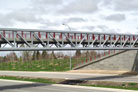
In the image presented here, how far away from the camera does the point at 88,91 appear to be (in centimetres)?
2850

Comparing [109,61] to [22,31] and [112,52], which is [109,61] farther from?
[22,31]

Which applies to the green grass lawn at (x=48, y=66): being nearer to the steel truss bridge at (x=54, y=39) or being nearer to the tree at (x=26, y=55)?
the steel truss bridge at (x=54, y=39)

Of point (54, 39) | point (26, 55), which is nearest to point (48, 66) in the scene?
point (54, 39)

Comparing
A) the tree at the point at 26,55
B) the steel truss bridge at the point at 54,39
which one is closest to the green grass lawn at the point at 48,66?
the steel truss bridge at the point at 54,39

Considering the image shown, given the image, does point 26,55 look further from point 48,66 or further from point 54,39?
point 54,39

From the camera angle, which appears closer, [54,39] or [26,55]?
[54,39]

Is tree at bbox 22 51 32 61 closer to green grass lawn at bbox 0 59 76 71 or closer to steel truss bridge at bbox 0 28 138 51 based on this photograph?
green grass lawn at bbox 0 59 76 71

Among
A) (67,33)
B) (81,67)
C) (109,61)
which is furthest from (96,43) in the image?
(81,67)

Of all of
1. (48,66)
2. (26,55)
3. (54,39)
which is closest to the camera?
(54,39)

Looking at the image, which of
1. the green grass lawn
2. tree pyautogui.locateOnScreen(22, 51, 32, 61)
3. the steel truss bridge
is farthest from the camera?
tree pyautogui.locateOnScreen(22, 51, 32, 61)

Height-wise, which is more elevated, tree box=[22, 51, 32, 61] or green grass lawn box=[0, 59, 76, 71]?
green grass lawn box=[0, 59, 76, 71]

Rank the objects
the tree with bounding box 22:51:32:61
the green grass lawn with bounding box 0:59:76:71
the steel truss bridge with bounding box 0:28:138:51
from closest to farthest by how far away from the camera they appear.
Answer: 1. the steel truss bridge with bounding box 0:28:138:51
2. the green grass lawn with bounding box 0:59:76:71
3. the tree with bounding box 22:51:32:61

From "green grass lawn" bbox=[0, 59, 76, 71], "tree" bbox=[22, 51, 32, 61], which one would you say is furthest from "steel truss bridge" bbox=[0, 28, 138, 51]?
"tree" bbox=[22, 51, 32, 61]

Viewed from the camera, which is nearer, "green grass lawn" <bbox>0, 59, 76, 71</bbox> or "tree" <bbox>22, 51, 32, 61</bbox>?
"green grass lawn" <bbox>0, 59, 76, 71</bbox>
